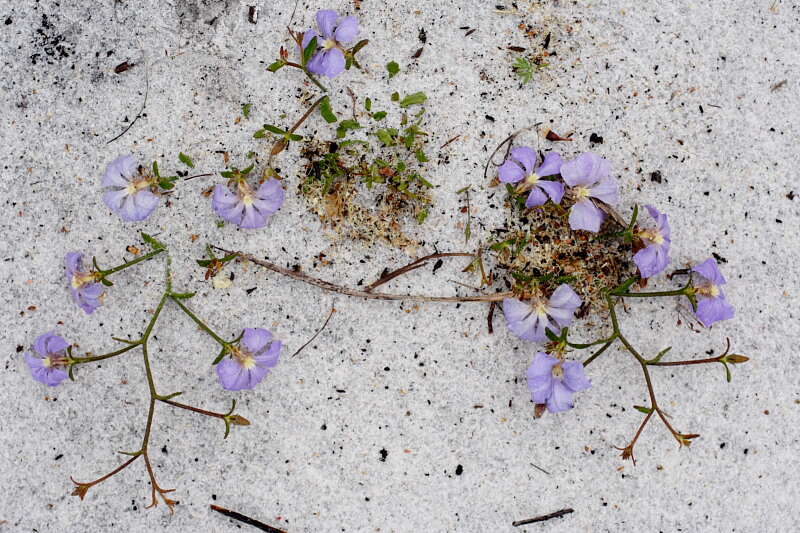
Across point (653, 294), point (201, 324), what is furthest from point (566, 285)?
point (201, 324)

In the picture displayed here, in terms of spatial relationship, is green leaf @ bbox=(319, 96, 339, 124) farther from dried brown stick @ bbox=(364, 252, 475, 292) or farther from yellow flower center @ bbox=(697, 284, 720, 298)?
yellow flower center @ bbox=(697, 284, 720, 298)

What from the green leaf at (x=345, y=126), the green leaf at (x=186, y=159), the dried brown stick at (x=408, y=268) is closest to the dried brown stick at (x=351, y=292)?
the dried brown stick at (x=408, y=268)

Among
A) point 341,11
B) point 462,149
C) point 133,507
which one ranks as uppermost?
point 341,11

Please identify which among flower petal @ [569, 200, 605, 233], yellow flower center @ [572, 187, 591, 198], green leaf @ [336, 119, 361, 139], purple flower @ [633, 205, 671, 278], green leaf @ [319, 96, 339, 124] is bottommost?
purple flower @ [633, 205, 671, 278]

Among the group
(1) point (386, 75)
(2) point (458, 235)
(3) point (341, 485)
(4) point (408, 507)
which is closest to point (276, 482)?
(3) point (341, 485)

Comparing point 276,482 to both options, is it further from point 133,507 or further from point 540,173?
point 540,173

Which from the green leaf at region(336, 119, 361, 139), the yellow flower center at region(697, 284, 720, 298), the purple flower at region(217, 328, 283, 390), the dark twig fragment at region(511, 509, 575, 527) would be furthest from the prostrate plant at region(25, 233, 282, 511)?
the yellow flower center at region(697, 284, 720, 298)

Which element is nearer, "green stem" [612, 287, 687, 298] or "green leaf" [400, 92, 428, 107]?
"green stem" [612, 287, 687, 298]
